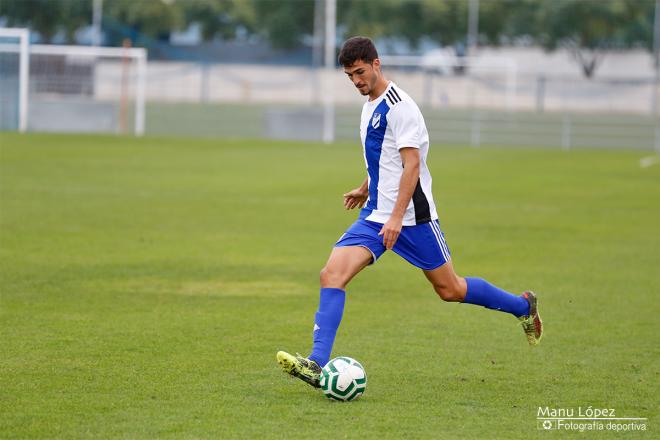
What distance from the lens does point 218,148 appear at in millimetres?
34312

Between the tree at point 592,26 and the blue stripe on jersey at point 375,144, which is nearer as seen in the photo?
the blue stripe on jersey at point 375,144

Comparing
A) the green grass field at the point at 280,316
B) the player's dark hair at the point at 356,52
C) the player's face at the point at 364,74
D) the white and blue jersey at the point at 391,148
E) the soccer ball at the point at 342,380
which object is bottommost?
the green grass field at the point at 280,316

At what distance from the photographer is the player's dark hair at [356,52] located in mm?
7074

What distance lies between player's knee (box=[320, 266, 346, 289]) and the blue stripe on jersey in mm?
514

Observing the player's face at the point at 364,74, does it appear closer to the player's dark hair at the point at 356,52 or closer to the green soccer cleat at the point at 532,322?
the player's dark hair at the point at 356,52

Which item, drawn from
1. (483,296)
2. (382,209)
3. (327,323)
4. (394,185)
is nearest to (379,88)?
(394,185)

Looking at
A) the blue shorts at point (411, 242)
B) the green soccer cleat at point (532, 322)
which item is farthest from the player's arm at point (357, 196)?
the green soccer cleat at point (532, 322)

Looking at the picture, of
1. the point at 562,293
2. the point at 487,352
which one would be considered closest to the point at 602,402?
the point at 487,352

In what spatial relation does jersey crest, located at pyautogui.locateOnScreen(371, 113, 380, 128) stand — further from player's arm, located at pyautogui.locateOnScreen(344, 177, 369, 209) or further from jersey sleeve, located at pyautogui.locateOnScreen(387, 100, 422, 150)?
player's arm, located at pyautogui.locateOnScreen(344, 177, 369, 209)

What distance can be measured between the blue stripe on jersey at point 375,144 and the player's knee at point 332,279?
1.69 feet

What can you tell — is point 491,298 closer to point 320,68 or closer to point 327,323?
point 327,323

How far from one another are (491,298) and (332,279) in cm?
129

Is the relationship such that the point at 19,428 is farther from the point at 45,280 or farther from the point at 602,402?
the point at 45,280

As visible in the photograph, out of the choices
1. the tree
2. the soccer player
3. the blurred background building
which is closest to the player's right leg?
the soccer player
